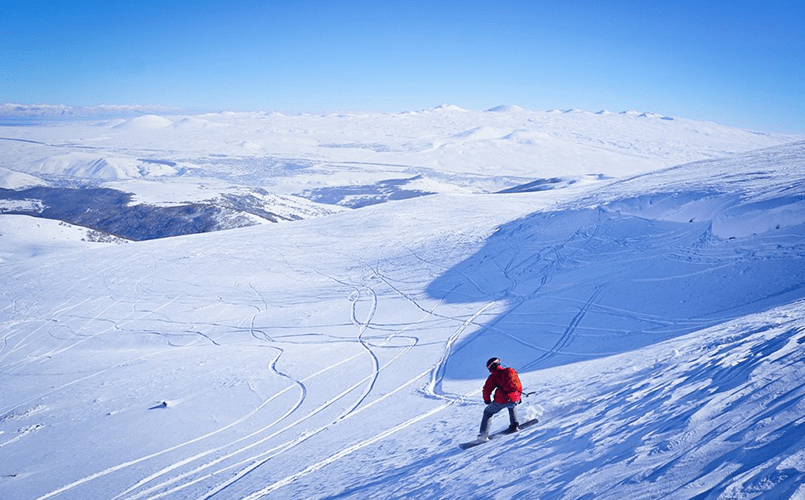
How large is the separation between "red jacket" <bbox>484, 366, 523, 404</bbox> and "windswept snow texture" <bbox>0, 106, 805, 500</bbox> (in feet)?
1.88

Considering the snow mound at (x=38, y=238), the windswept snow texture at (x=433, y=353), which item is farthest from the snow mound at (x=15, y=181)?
the windswept snow texture at (x=433, y=353)

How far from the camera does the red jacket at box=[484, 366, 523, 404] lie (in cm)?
686

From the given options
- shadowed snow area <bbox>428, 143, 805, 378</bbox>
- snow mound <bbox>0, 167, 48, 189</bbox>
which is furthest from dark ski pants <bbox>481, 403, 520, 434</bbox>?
snow mound <bbox>0, 167, 48, 189</bbox>

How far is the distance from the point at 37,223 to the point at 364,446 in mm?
57200

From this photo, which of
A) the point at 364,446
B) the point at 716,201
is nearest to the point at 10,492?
the point at 364,446

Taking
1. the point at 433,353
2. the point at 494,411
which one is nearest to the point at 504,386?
the point at 494,411

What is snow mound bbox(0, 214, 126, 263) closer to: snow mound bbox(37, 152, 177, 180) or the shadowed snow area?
the shadowed snow area

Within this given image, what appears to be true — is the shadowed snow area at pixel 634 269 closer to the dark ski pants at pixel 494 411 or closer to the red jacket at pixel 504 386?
the dark ski pants at pixel 494 411

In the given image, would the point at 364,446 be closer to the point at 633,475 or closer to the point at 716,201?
the point at 633,475

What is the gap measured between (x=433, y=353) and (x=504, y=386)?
625 centimetres

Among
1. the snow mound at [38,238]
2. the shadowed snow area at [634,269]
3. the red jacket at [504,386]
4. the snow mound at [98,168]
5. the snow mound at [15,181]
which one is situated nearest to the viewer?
the red jacket at [504,386]

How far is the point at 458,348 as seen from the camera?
43.0 ft

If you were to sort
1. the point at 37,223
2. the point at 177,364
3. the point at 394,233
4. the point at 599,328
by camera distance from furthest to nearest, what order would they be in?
1. the point at 37,223
2. the point at 394,233
3. the point at 177,364
4. the point at 599,328

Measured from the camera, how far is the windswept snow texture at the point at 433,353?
17.8 feet
